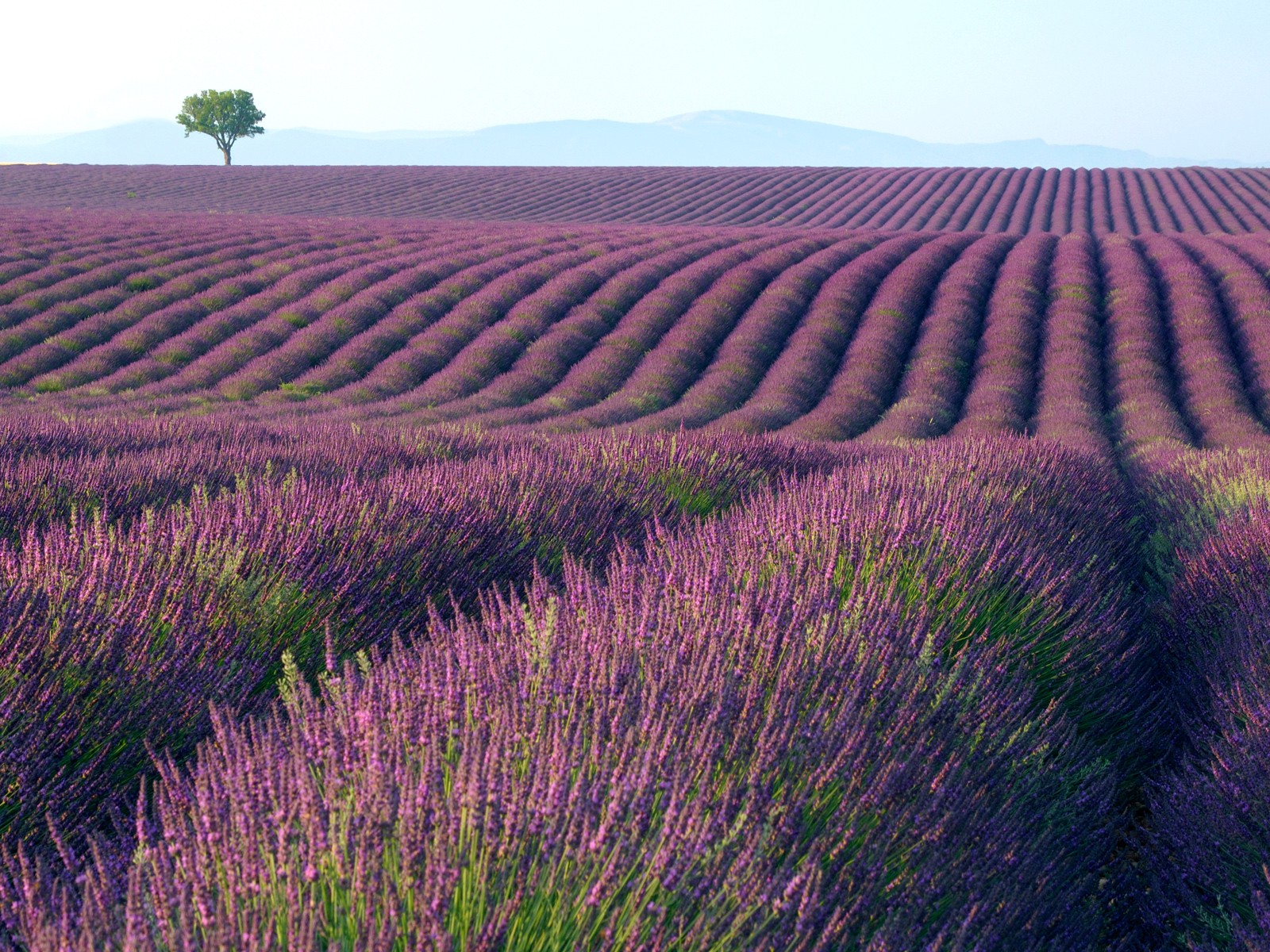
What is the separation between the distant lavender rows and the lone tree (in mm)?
43151

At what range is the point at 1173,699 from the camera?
413 cm

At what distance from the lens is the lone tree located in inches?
2371

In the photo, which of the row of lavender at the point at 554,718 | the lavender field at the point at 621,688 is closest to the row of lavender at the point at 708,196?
the lavender field at the point at 621,688

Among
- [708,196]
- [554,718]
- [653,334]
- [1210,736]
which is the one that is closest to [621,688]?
[554,718]

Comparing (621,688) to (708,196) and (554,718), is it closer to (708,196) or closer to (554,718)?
(554,718)

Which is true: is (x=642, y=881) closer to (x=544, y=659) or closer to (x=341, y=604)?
(x=544, y=659)

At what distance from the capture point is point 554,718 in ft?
6.38

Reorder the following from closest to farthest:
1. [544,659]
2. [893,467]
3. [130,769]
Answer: [544,659], [130,769], [893,467]

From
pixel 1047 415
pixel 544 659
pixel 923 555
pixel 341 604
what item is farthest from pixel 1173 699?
pixel 1047 415

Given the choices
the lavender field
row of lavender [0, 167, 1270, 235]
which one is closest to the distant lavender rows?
the lavender field

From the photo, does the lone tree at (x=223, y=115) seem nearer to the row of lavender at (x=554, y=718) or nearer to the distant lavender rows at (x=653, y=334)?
the distant lavender rows at (x=653, y=334)

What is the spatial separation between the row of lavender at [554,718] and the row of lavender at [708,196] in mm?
35297

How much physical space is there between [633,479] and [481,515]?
1.59m

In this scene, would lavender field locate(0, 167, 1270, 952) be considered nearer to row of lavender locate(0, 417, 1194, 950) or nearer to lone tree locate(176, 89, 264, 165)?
row of lavender locate(0, 417, 1194, 950)
